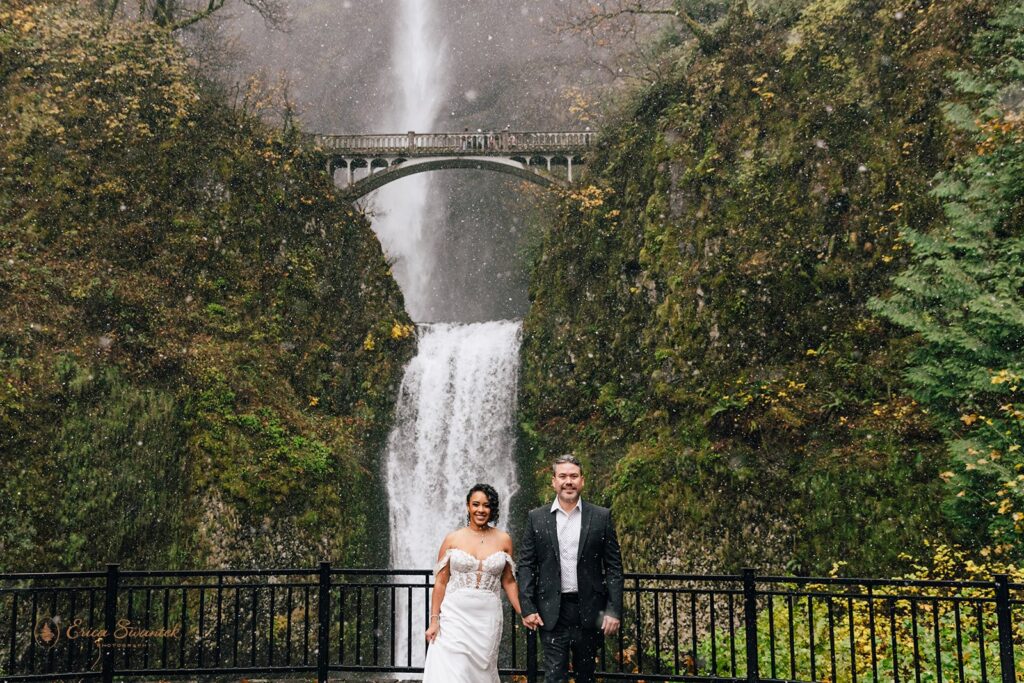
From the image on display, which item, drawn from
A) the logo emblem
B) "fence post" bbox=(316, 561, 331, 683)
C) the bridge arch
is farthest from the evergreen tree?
the logo emblem

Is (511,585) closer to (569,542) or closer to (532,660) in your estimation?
(569,542)

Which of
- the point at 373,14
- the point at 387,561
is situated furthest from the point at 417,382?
the point at 373,14

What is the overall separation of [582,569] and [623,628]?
358 inches

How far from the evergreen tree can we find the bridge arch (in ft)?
49.3

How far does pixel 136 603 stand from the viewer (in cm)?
1566

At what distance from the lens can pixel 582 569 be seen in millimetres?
5656

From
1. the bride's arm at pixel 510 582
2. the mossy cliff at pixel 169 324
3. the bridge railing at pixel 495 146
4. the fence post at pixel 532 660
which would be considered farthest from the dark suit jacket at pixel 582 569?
the bridge railing at pixel 495 146

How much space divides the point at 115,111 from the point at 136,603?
14.6 m

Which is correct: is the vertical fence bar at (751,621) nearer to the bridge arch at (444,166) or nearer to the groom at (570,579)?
the groom at (570,579)

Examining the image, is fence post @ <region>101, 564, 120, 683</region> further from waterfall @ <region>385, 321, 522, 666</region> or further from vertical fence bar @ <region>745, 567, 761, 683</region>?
waterfall @ <region>385, 321, 522, 666</region>

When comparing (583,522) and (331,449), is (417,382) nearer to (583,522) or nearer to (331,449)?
(331,449)

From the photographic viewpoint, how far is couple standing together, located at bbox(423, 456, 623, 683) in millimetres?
5562

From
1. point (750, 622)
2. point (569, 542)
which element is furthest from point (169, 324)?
point (750, 622)

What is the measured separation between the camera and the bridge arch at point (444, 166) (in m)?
27.3
